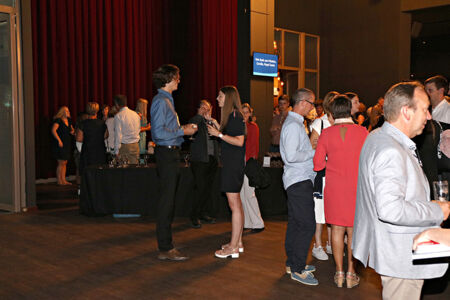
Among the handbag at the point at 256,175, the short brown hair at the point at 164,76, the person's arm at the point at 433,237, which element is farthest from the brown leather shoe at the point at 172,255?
the person's arm at the point at 433,237

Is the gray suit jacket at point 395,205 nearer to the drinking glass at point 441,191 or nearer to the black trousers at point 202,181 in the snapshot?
the drinking glass at point 441,191

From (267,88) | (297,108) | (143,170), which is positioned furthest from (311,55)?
(297,108)

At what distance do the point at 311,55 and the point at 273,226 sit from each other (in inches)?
398

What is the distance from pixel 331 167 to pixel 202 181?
2.42 metres

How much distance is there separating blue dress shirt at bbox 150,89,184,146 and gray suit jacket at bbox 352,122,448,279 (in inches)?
102

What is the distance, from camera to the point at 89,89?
1104 centimetres

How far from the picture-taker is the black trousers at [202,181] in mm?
5727

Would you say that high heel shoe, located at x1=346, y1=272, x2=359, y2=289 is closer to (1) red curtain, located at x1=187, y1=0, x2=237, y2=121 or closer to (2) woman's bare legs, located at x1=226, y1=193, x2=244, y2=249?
(2) woman's bare legs, located at x1=226, y1=193, x2=244, y2=249

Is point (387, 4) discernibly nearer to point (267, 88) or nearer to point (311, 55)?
point (311, 55)

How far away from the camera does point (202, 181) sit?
5785mm

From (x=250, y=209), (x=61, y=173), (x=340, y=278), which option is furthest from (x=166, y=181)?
(x=61, y=173)

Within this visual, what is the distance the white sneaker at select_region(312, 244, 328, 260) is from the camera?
14.9 feet

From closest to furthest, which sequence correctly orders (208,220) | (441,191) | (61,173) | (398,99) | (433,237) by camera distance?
1. (433,237)
2. (398,99)
3. (441,191)
4. (208,220)
5. (61,173)

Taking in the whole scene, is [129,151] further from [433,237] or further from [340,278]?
[433,237]
